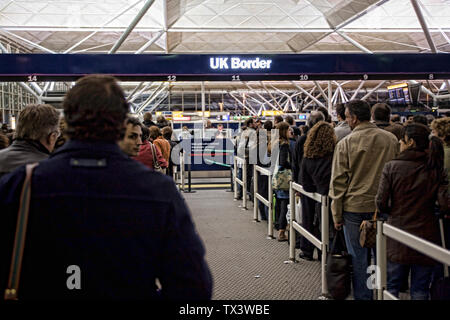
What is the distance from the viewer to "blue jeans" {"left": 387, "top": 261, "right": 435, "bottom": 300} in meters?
3.88

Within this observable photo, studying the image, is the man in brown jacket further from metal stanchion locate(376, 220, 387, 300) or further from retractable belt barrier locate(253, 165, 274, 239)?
retractable belt barrier locate(253, 165, 274, 239)

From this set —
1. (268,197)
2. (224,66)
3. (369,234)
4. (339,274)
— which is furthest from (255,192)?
(369,234)

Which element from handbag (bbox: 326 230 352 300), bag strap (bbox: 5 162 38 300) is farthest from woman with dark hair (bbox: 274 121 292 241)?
bag strap (bbox: 5 162 38 300)

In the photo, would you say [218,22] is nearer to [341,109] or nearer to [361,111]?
[341,109]

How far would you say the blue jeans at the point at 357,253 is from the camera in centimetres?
431

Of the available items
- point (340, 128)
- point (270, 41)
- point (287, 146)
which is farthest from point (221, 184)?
point (270, 41)

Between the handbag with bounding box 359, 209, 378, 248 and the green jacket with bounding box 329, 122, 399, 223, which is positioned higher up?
the green jacket with bounding box 329, 122, 399, 223

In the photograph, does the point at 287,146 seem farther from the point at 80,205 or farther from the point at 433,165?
the point at 80,205

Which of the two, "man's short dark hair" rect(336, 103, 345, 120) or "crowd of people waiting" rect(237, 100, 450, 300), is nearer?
"crowd of people waiting" rect(237, 100, 450, 300)

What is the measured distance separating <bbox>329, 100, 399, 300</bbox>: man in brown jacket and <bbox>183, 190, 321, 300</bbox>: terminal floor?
894mm

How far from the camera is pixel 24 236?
1.49 m

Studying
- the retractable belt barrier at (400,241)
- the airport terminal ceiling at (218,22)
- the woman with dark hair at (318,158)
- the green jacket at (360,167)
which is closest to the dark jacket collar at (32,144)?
the retractable belt barrier at (400,241)

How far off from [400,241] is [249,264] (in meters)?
3.56
